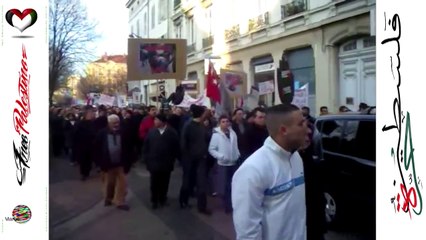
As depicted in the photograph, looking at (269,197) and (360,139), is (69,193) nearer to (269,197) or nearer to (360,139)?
(360,139)

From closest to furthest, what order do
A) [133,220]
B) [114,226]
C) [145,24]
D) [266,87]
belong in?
[114,226] < [133,220] < [145,24] < [266,87]

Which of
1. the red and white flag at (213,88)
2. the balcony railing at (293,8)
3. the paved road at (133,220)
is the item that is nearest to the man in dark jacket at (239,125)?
the paved road at (133,220)

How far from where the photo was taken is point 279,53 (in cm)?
888

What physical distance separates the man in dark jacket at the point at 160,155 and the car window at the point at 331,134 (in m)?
2.47

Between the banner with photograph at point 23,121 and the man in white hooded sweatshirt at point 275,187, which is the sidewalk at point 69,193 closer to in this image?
the banner with photograph at point 23,121

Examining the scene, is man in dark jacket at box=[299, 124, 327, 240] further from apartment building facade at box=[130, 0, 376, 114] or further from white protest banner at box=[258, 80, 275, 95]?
white protest banner at box=[258, 80, 275, 95]

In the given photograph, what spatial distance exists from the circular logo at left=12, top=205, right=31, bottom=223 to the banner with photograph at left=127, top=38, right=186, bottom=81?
678cm

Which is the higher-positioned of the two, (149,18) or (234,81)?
(149,18)

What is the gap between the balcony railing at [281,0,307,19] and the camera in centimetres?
848

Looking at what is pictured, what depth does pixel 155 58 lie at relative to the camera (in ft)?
36.1

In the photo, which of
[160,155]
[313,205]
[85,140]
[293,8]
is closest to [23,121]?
[313,205]

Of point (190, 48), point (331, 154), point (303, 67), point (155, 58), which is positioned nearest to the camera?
point (331, 154)

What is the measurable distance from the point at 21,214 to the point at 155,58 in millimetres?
7824

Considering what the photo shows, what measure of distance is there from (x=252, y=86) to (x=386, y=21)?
10.4m
